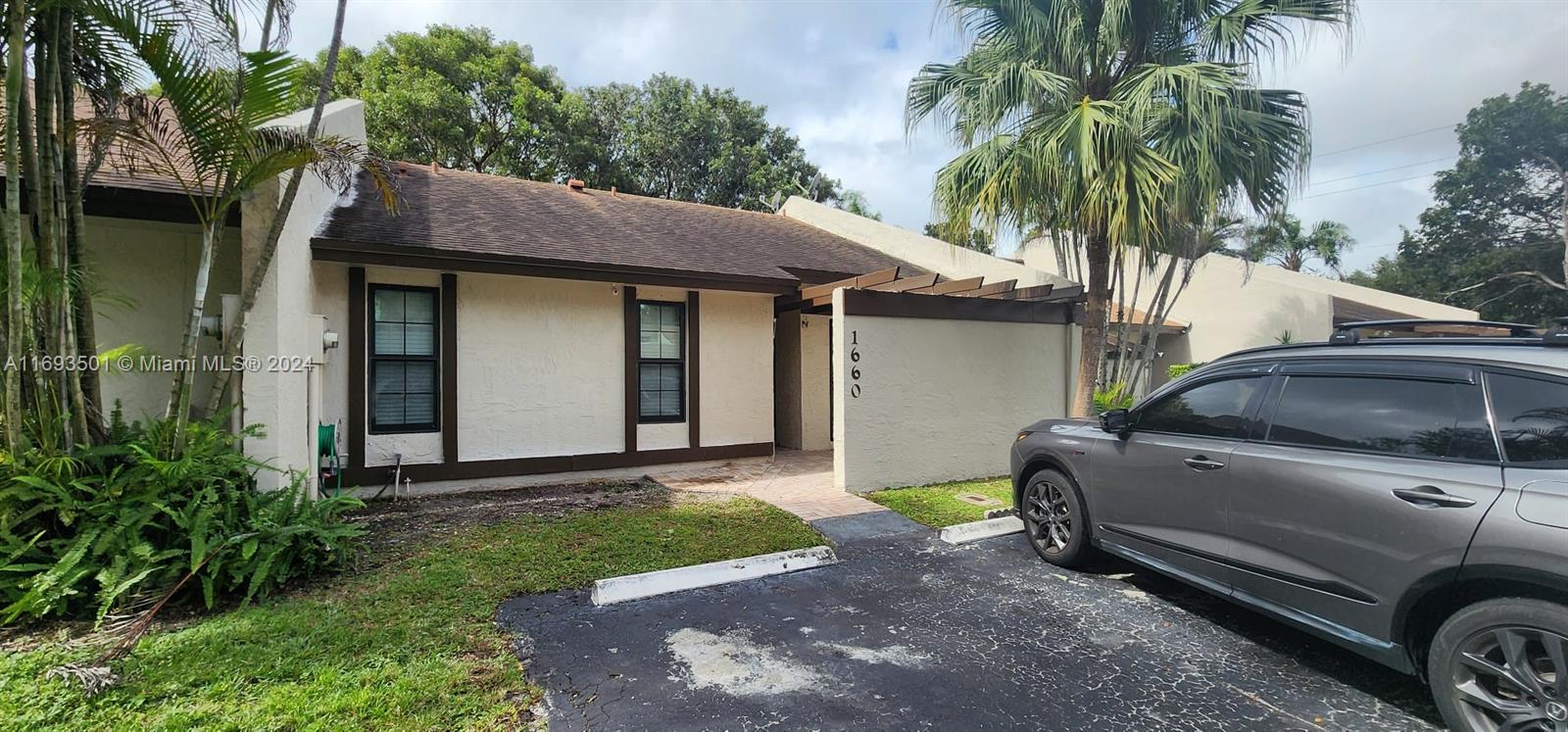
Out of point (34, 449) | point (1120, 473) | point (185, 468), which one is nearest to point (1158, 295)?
point (1120, 473)

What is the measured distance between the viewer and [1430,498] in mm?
2824

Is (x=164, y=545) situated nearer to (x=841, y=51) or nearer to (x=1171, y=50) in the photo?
(x=1171, y=50)

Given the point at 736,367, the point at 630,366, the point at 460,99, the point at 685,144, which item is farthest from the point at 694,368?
the point at 685,144

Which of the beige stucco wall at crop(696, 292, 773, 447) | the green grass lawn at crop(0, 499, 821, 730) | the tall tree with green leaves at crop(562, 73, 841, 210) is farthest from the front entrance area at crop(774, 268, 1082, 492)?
the tall tree with green leaves at crop(562, 73, 841, 210)

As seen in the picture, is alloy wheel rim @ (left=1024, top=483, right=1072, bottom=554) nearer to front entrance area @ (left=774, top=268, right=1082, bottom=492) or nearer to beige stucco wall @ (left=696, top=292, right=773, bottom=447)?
front entrance area @ (left=774, top=268, right=1082, bottom=492)

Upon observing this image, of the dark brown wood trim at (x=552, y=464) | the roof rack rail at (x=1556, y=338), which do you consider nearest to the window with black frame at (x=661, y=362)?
the dark brown wood trim at (x=552, y=464)

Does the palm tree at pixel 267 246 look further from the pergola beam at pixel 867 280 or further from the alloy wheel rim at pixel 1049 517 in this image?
the alloy wheel rim at pixel 1049 517

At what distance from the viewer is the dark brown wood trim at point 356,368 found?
7.55 metres

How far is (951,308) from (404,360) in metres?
6.90

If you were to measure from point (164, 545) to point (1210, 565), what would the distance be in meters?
A: 6.50

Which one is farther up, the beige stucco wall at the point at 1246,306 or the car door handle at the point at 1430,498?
the beige stucco wall at the point at 1246,306

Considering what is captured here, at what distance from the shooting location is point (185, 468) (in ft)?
13.9

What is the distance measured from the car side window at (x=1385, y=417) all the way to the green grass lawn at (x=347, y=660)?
3816mm

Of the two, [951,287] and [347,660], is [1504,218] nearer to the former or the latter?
[951,287]
